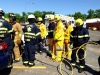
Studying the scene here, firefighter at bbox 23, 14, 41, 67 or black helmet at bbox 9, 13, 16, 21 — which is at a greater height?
black helmet at bbox 9, 13, 16, 21

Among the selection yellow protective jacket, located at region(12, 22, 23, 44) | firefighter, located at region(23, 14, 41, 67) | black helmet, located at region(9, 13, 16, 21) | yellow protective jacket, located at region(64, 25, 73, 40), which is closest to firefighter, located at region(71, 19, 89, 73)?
firefighter, located at region(23, 14, 41, 67)

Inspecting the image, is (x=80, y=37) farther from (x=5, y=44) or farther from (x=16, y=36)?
(x=5, y=44)

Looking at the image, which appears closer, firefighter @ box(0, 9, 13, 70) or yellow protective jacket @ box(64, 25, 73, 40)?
firefighter @ box(0, 9, 13, 70)

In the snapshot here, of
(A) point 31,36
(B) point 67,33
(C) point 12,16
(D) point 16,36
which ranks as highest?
(C) point 12,16

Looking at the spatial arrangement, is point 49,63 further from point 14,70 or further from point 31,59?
point 14,70

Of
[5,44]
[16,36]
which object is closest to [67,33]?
[16,36]

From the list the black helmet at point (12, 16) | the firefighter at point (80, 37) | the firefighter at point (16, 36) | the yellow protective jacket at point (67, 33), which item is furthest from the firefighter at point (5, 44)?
the yellow protective jacket at point (67, 33)

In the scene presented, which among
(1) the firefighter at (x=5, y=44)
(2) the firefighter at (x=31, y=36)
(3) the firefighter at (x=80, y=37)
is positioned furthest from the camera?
(2) the firefighter at (x=31, y=36)

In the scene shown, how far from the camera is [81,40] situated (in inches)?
356

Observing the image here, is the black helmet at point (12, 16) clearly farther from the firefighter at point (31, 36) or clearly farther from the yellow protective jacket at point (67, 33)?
the yellow protective jacket at point (67, 33)

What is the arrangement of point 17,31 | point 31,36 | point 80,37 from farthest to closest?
1. point 17,31
2. point 31,36
3. point 80,37

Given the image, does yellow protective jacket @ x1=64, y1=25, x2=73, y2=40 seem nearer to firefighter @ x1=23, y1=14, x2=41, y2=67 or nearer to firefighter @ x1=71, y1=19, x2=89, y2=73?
firefighter @ x1=71, y1=19, x2=89, y2=73

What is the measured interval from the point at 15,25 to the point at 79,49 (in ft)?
9.54

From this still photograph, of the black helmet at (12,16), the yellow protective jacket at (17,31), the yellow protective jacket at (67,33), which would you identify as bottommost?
the yellow protective jacket at (67,33)
